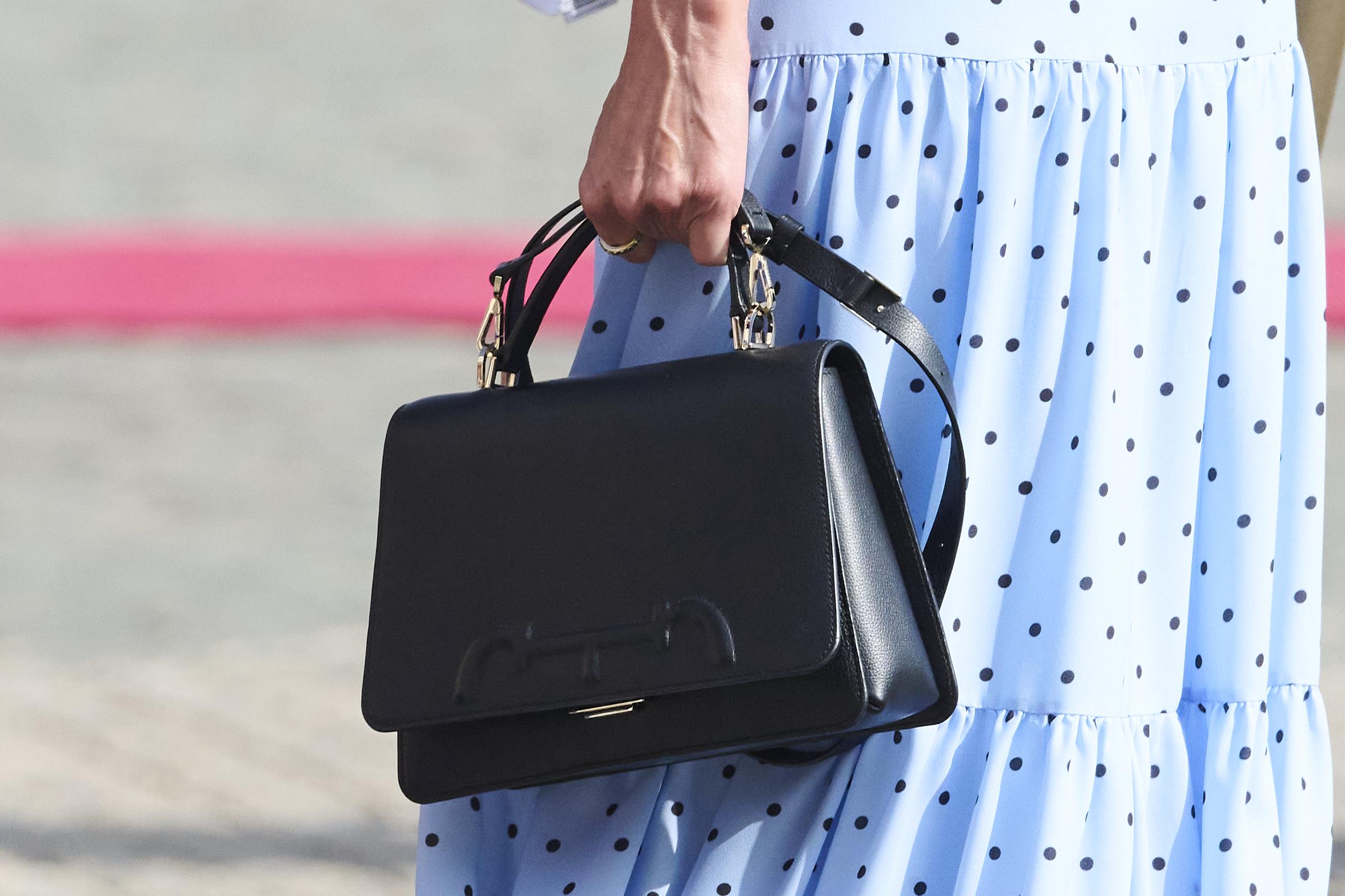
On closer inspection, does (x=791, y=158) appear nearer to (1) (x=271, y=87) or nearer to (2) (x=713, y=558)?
Answer: (2) (x=713, y=558)

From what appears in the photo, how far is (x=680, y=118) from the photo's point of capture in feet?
3.19

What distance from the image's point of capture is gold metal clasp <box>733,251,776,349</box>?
0.99 meters

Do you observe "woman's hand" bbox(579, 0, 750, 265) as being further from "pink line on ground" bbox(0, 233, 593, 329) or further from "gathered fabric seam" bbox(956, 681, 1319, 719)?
"pink line on ground" bbox(0, 233, 593, 329)

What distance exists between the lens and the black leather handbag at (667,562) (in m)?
0.93

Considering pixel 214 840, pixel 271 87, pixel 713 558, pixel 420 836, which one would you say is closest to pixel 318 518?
pixel 214 840

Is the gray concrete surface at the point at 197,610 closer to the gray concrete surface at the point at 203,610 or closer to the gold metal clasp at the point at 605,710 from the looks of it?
the gray concrete surface at the point at 203,610

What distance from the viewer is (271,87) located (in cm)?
800

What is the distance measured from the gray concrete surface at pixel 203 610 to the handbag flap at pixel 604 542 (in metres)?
1.11

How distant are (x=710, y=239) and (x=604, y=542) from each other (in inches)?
7.6

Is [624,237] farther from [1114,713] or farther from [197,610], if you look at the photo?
[197,610]

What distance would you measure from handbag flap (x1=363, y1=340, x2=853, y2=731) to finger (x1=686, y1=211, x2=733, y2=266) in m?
0.06

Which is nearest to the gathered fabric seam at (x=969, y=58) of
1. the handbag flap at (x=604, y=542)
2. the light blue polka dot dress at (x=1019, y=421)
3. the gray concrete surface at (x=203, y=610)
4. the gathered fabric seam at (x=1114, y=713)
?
the light blue polka dot dress at (x=1019, y=421)

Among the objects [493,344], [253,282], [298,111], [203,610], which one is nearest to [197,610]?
[203,610]

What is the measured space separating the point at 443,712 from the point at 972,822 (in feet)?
1.10
